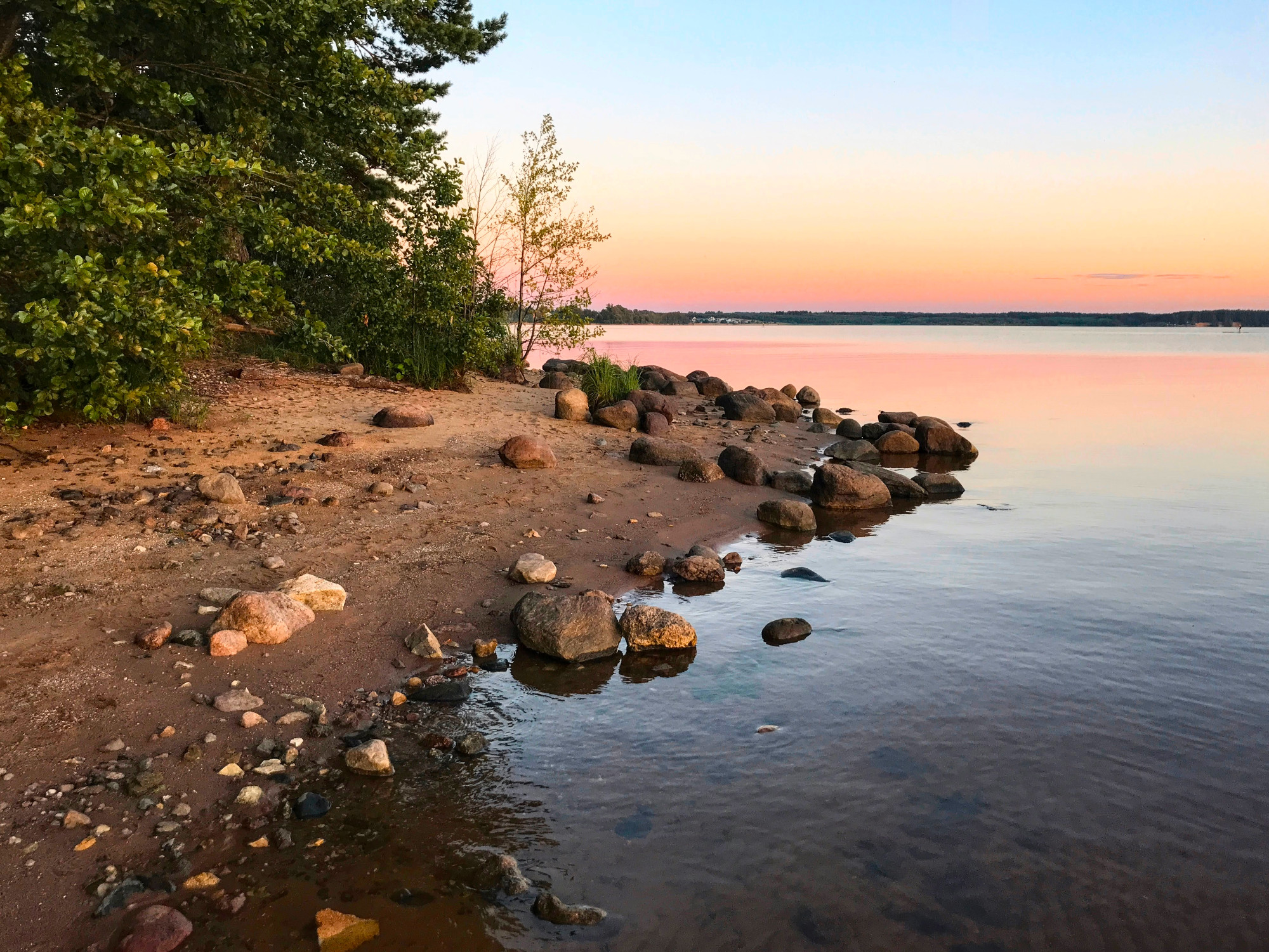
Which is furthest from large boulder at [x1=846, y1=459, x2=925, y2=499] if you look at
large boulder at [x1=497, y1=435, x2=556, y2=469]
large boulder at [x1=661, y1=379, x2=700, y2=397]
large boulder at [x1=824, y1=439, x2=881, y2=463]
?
large boulder at [x1=661, y1=379, x2=700, y2=397]

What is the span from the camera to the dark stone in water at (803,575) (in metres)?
10.3

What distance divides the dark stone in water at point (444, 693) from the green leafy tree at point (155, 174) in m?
4.24

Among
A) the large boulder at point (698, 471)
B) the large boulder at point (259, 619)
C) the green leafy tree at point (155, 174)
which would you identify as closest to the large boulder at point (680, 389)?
the large boulder at point (698, 471)

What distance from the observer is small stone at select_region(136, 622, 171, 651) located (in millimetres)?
6418

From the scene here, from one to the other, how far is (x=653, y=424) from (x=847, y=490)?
453cm

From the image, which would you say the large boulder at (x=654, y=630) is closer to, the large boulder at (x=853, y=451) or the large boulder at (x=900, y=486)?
the large boulder at (x=900, y=486)

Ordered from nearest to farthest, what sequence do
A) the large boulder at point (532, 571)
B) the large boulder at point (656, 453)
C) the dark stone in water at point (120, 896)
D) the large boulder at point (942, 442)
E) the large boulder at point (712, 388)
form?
1. the dark stone in water at point (120, 896)
2. the large boulder at point (532, 571)
3. the large boulder at point (656, 453)
4. the large boulder at point (942, 442)
5. the large boulder at point (712, 388)

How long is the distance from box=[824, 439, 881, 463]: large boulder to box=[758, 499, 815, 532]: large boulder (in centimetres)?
575

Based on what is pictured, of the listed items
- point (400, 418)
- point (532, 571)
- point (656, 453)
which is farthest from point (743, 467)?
point (532, 571)

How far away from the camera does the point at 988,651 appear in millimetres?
8055

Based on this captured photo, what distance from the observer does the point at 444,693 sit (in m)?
6.58

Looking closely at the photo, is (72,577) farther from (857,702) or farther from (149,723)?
(857,702)

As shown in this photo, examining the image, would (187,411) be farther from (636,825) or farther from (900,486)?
(900,486)

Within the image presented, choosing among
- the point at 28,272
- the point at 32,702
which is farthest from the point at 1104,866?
the point at 28,272
